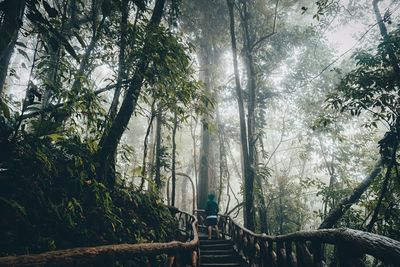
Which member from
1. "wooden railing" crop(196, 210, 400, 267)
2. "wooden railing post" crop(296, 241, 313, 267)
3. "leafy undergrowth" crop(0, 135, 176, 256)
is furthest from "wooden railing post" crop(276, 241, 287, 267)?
"leafy undergrowth" crop(0, 135, 176, 256)

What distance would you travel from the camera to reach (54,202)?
5.03 m

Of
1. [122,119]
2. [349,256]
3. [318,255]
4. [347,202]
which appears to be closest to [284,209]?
[347,202]

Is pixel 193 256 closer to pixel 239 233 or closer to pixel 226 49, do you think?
pixel 239 233

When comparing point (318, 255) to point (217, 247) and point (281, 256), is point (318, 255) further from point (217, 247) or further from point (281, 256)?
point (217, 247)

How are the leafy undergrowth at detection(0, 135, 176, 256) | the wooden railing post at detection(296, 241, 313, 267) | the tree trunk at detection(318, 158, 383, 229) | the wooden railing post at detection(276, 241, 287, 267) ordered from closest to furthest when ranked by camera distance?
1. the wooden railing post at detection(296, 241, 313, 267)
2. the leafy undergrowth at detection(0, 135, 176, 256)
3. the wooden railing post at detection(276, 241, 287, 267)
4. the tree trunk at detection(318, 158, 383, 229)

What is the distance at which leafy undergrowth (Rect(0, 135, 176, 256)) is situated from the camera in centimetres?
411

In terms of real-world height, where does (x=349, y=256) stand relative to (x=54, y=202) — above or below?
below

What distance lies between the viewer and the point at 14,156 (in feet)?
15.9

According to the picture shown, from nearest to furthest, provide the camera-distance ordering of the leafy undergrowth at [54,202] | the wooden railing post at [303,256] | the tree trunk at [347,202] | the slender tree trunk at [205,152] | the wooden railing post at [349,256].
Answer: the wooden railing post at [349,256]
the wooden railing post at [303,256]
the leafy undergrowth at [54,202]
the tree trunk at [347,202]
the slender tree trunk at [205,152]

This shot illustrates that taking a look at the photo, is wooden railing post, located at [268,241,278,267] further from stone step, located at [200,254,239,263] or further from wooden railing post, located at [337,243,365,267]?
stone step, located at [200,254,239,263]

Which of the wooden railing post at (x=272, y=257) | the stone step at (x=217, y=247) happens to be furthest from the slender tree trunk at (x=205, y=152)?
the wooden railing post at (x=272, y=257)

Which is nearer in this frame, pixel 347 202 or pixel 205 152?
pixel 347 202

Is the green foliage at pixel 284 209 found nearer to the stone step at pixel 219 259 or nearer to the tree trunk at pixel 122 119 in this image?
the stone step at pixel 219 259

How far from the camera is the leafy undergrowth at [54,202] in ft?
13.5
